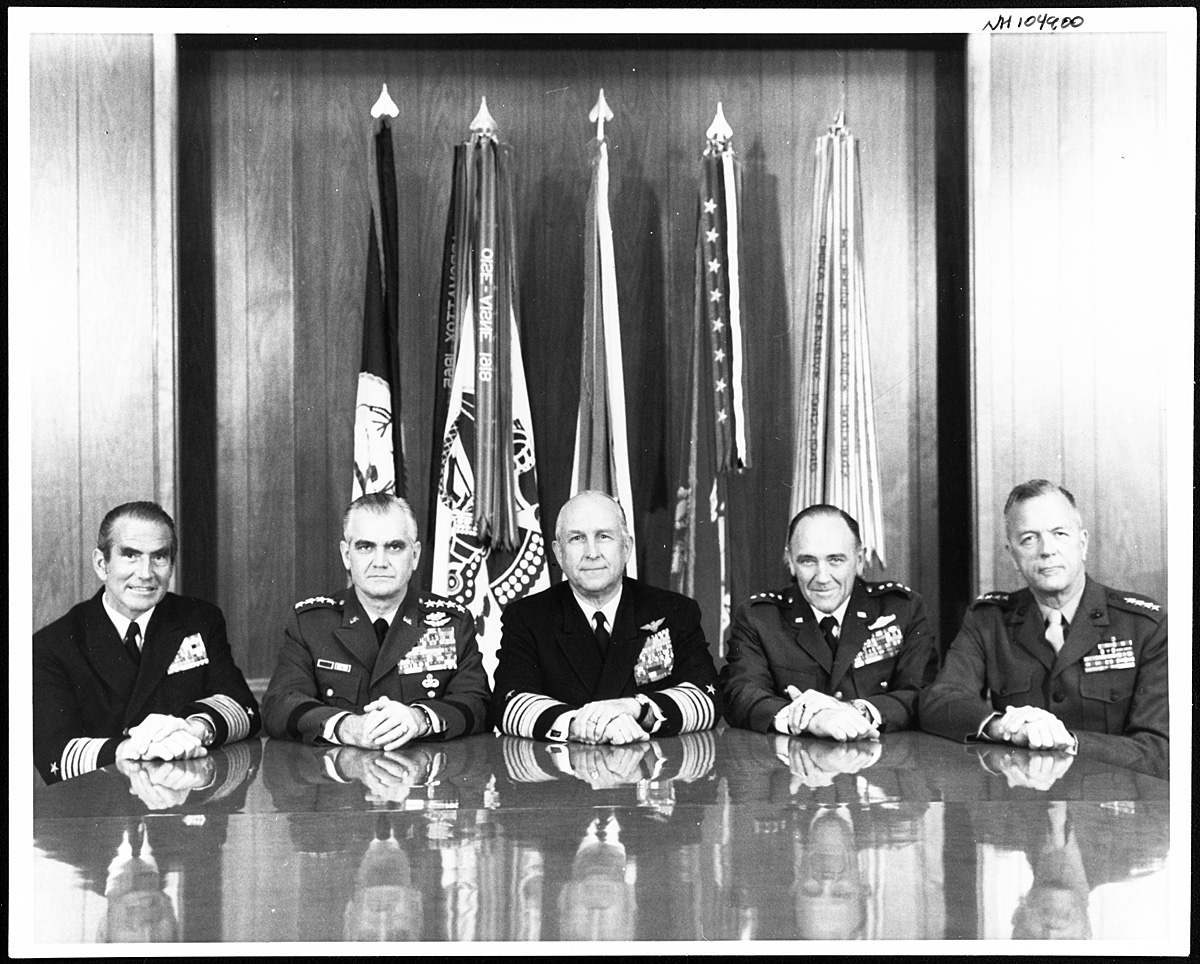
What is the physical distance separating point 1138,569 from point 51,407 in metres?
3.35

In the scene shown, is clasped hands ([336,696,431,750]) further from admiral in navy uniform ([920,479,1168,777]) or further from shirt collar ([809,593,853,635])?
admiral in navy uniform ([920,479,1168,777])

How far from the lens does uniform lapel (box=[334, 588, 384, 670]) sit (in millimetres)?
3688

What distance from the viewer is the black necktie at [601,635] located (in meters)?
3.81

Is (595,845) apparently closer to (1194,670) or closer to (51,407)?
(1194,670)

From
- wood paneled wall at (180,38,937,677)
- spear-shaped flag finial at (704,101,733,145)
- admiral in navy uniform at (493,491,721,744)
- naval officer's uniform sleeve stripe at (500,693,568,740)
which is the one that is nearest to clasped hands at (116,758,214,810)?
naval officer's uniform sleeve stripe at (500,693,568,740)

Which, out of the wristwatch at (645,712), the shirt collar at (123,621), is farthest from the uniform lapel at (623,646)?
the shirt collar at (123,621)

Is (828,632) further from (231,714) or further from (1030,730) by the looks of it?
(231,714)

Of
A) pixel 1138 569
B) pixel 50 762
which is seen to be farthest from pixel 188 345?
pixel 1138 569

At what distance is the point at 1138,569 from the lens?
423cm

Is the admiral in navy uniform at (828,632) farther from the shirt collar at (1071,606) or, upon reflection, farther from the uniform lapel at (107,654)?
the uniform lapel at (107,654)

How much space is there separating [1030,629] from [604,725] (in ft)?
3.91

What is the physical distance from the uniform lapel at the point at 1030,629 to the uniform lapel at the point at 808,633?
496 mm

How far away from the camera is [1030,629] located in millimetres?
3709

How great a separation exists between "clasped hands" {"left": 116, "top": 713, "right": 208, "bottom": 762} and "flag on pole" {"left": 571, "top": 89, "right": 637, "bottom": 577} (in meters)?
1.63
